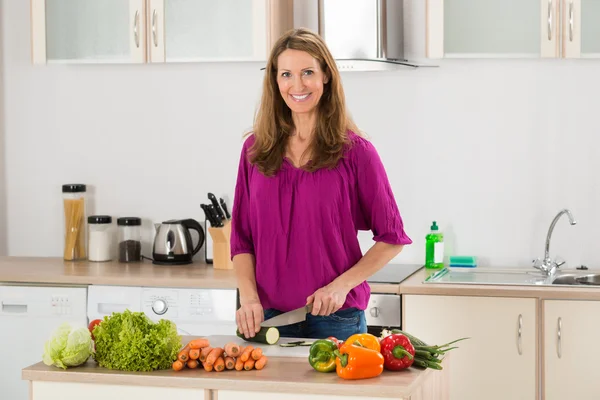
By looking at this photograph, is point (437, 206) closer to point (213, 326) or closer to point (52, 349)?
point (213, 326)

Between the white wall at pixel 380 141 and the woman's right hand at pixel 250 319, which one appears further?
the white wall at pixel 380 141

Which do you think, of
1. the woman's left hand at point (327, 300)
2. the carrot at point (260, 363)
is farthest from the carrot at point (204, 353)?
the woman's left hand at point (327, 300)

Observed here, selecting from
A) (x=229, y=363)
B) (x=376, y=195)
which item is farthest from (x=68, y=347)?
(x=376, y=195)

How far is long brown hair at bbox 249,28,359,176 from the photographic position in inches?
102

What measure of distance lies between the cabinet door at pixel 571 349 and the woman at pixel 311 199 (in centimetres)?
101

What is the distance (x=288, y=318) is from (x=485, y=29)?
66.3 inches

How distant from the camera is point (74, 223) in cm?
428

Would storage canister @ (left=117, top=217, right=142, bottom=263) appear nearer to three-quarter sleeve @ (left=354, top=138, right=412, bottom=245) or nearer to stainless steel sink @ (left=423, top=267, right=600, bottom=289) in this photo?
stainless steel sink @ (left=423, top=267, right=600, bottom=289)

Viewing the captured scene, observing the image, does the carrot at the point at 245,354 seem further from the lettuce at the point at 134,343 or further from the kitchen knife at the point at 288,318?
the kitchen knife at the point at 288,318

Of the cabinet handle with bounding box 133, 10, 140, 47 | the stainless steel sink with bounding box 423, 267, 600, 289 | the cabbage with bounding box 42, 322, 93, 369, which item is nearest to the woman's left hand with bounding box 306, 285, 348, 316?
the cabbage with bounding box 42, 322, 93, 369

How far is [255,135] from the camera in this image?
2697mm

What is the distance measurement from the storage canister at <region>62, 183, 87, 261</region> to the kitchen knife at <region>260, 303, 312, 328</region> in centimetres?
196

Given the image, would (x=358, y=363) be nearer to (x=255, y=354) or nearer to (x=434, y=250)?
(x=255, y=354)

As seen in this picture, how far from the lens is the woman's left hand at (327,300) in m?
2.49
